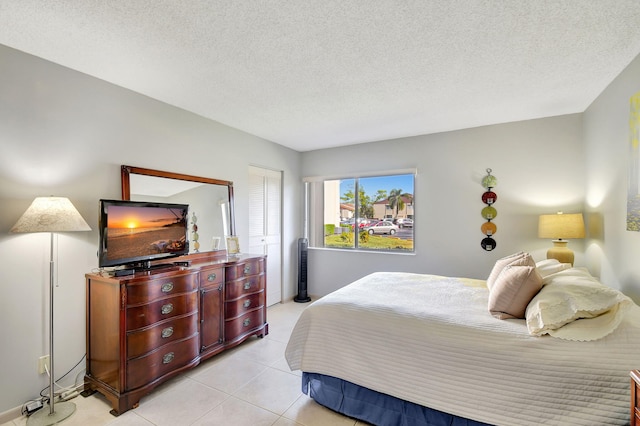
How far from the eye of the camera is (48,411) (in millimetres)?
1997

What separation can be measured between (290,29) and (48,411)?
122 inches

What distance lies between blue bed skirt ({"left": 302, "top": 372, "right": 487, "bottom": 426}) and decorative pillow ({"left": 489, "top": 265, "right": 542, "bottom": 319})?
0.67 metres

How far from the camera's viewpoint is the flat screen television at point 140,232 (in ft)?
7.16

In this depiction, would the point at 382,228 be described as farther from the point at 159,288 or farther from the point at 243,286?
the point at 159,288

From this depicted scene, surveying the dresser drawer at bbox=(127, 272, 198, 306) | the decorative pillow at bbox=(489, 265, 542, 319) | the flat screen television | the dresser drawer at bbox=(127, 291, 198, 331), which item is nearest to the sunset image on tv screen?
the flat screen television

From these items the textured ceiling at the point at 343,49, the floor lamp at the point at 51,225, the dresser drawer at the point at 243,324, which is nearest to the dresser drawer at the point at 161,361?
the dresser drawer at the point at 243,324

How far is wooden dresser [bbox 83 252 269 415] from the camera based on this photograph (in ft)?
6.70

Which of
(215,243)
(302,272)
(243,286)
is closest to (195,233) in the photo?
(215,243)

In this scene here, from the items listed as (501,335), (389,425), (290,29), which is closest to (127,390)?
(389,425)

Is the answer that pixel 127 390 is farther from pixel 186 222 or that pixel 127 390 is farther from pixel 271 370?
pixel 186 222

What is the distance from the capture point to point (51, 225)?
1.87 meters

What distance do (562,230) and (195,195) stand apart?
387 cm

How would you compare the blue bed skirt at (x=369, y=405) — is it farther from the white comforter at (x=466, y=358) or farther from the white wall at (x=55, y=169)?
the white wall at (x=55, y=169)

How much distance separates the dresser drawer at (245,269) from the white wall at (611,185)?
3.27m
